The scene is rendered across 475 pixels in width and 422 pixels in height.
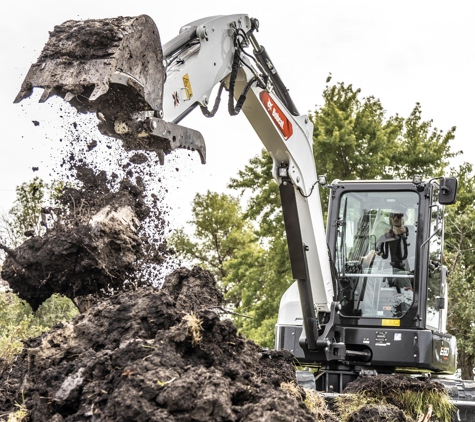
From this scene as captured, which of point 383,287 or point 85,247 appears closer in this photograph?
point 85,247

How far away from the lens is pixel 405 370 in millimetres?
7496

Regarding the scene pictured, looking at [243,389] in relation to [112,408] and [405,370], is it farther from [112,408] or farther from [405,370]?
[405,370]

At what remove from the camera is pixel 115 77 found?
470 cm

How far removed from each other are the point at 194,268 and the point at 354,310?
92.8 inches

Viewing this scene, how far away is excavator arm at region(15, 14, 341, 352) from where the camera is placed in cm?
485

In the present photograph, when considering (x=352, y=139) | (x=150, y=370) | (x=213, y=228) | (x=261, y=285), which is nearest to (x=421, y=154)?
(x=352, y=139)

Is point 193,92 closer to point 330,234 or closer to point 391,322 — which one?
point 330,234

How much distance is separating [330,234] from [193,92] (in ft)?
10.1

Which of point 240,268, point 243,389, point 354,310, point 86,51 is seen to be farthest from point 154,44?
point 240,268

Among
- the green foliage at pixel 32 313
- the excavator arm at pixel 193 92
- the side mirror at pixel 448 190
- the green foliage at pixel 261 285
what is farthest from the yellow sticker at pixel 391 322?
the green foliage at pixel 261 285

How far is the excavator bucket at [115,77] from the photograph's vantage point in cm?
477

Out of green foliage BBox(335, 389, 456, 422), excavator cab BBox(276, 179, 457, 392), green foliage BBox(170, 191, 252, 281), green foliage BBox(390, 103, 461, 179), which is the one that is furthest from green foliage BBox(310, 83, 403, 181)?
green foliage BBox(335, 389, 456, 422)

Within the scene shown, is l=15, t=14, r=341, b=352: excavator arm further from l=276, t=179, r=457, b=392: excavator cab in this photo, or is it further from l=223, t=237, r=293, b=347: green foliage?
l=223, t=237, r=293, b=347: green foliage

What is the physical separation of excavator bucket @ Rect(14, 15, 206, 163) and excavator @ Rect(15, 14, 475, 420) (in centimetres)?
7
